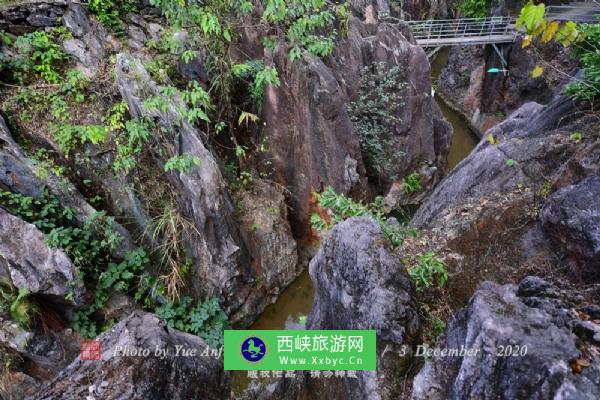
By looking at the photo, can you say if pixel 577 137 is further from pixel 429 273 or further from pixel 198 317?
pixel 198 317

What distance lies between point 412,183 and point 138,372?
8472 millimetres

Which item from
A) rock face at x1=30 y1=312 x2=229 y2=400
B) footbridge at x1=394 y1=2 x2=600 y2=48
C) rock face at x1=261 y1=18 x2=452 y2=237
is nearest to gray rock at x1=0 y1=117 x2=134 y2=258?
rock face at x1=30 y1=312 x2=229 y2=400

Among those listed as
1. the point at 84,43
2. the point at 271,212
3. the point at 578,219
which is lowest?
the point at 578,219

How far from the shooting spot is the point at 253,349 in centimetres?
365

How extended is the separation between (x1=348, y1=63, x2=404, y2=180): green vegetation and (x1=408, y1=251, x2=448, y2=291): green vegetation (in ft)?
18.3

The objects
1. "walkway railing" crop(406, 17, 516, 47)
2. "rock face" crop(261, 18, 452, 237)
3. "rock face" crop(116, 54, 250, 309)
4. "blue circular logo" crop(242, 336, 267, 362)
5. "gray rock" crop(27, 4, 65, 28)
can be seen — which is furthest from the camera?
"walkway railing" crop(406, 17, 516, 47)

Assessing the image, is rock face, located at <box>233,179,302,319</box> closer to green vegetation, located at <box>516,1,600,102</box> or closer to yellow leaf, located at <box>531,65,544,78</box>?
green vegetation, located at <box>516,1,600,102</box>

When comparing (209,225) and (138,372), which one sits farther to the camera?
(209,225)

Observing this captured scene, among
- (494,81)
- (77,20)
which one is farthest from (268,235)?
(494,81)

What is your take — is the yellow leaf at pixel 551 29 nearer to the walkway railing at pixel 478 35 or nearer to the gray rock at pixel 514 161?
the gray rock at pixel 514 161

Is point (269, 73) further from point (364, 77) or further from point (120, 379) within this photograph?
point (120, 379)

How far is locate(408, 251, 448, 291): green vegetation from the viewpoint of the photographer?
12.0 feet

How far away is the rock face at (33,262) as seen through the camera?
4.77 m

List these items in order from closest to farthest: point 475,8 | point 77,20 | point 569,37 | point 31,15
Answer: point 569,37
point 31,15
point 77,20
point 475,8
